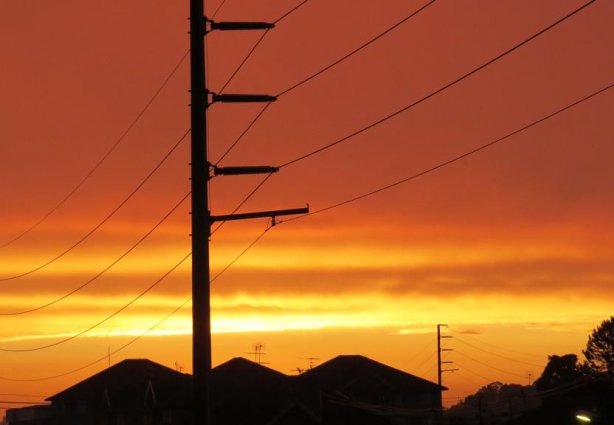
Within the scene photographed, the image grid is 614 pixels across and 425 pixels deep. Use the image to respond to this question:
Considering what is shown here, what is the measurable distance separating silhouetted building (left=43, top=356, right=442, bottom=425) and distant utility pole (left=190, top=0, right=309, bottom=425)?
51760 mm

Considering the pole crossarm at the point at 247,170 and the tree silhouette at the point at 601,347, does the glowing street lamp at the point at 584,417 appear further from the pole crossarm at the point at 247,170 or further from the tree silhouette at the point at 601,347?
the tree silhouette at the point at 601,347

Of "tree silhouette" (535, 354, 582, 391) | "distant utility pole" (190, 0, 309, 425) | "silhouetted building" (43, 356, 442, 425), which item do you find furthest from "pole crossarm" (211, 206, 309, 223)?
"tree silhouette" (535, 354, 582, 391)

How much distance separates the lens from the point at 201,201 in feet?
93.3

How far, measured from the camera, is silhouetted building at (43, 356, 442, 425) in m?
85.8

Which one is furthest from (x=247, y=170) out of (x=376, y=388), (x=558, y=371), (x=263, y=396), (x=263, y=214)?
(x=558, y=371)

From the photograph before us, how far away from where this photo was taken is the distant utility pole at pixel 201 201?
27.6 meters

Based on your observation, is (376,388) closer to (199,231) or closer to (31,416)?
(31,416)

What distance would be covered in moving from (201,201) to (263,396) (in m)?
61.3

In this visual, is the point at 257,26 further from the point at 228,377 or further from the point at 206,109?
the point at 228,377

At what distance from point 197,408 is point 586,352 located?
144 meters

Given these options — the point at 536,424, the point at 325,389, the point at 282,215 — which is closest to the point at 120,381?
the point at 325,389

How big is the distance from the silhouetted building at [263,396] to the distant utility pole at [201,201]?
51760 mm

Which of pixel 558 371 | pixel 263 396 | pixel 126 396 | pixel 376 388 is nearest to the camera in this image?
pixel 263 396

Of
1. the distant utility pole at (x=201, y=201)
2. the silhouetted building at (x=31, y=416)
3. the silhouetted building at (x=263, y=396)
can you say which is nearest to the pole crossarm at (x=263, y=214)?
the distant utility pole at (x=201, y=201)
